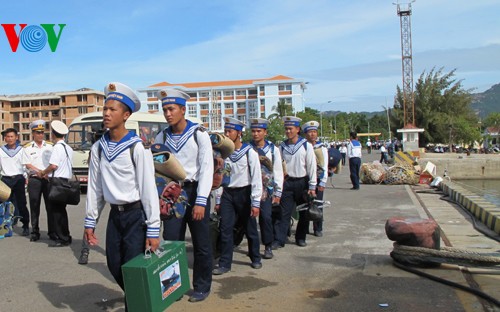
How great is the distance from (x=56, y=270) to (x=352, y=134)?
460 inches

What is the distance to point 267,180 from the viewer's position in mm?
6668

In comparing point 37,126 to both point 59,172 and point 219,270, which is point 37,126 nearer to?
point 59,172

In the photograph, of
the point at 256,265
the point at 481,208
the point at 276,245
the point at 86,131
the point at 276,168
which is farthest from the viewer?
the point at 86,131

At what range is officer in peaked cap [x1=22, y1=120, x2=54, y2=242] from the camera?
7934 millimetres

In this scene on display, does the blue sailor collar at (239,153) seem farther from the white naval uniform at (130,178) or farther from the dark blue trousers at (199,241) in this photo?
the white naval uniform at (130,178)

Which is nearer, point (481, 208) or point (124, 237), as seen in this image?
point (124, 237)

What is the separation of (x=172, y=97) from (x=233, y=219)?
6.10ft

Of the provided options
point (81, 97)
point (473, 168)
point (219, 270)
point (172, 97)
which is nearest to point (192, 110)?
point (81, 97)

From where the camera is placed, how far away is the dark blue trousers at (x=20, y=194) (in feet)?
28.5

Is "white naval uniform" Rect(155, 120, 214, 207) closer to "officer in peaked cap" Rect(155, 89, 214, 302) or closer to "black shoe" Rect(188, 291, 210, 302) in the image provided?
"officer in peaked cap" Rect(155, 89, 214, 302)

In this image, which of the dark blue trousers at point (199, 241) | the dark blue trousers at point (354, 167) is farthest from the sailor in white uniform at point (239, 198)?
the dark blue trousers at point (354, 167)

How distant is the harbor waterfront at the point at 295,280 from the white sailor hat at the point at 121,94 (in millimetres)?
1986

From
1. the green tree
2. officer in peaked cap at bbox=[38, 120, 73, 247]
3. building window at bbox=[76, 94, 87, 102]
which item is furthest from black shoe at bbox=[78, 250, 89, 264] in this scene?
building window at bbox=[76, 94, 87, 102]

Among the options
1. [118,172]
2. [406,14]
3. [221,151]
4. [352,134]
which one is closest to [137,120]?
[352,134]
